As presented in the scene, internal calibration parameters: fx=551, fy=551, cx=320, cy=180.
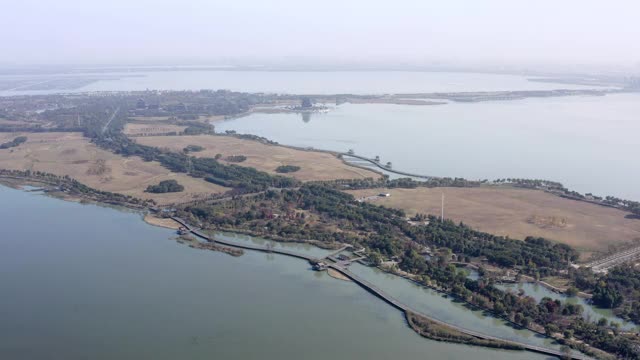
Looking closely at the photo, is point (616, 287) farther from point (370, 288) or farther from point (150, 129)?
point (150, 129)

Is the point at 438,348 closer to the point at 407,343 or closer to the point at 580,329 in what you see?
the point at 407,343

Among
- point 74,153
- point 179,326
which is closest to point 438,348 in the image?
point 179,326

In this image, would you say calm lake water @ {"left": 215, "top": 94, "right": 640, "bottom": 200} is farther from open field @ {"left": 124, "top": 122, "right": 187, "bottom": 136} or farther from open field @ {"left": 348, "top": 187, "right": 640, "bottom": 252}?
open field @ {"left": 124, "top": 122, "right": 187, "bottom": 136}

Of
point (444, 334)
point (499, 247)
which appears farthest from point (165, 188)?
point (444, 334)

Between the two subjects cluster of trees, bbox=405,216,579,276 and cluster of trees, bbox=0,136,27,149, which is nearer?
cluster of trees, bbox=405,216,579,276

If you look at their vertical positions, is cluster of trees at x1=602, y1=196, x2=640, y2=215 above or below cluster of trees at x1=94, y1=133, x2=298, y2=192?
below

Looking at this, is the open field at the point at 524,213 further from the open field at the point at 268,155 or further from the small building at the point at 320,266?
the small building at the point at 320,266

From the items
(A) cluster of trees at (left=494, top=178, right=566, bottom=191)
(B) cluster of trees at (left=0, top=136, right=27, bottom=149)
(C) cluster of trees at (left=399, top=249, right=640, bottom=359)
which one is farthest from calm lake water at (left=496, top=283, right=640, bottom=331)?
(B) cluster of trees at (left=0, top=136, right=27, bottom=149)
